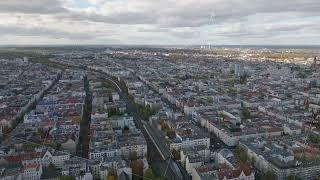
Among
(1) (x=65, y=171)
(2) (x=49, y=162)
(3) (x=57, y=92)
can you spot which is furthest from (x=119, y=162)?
(3) (x=57, y=92)

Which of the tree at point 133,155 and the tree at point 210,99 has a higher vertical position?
the tree at point 210,99

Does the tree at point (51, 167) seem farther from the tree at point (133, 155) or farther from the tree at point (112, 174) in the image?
the tree at point (133, 155)

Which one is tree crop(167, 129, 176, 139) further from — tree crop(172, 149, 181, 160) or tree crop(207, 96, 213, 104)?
tree crop(207, 96, 213, 104)

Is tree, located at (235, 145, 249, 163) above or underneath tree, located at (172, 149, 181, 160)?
above

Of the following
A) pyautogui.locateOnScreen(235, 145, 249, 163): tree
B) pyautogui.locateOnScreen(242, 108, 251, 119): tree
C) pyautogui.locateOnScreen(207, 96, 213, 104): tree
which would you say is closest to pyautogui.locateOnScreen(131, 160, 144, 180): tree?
pyautogui.locateOnScreen(235, 145, 249, 163): tree

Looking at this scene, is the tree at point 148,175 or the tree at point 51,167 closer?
the tree at point 148,175

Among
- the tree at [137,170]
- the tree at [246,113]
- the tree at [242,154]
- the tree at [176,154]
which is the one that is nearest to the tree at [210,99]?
the tree at [246,113]

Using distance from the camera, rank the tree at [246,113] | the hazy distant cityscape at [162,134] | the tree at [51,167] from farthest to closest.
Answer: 1. the tree at [246,113]
2. the tree at [51,167]
3. the hazy distant cityscape at [162,134]

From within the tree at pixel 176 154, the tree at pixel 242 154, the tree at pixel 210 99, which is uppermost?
the tree at pixel 210 99

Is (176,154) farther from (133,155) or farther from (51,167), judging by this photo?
(51,167)

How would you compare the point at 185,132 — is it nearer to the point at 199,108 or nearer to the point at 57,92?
the point at 199,108

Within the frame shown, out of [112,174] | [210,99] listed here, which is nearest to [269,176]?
[112,174]
